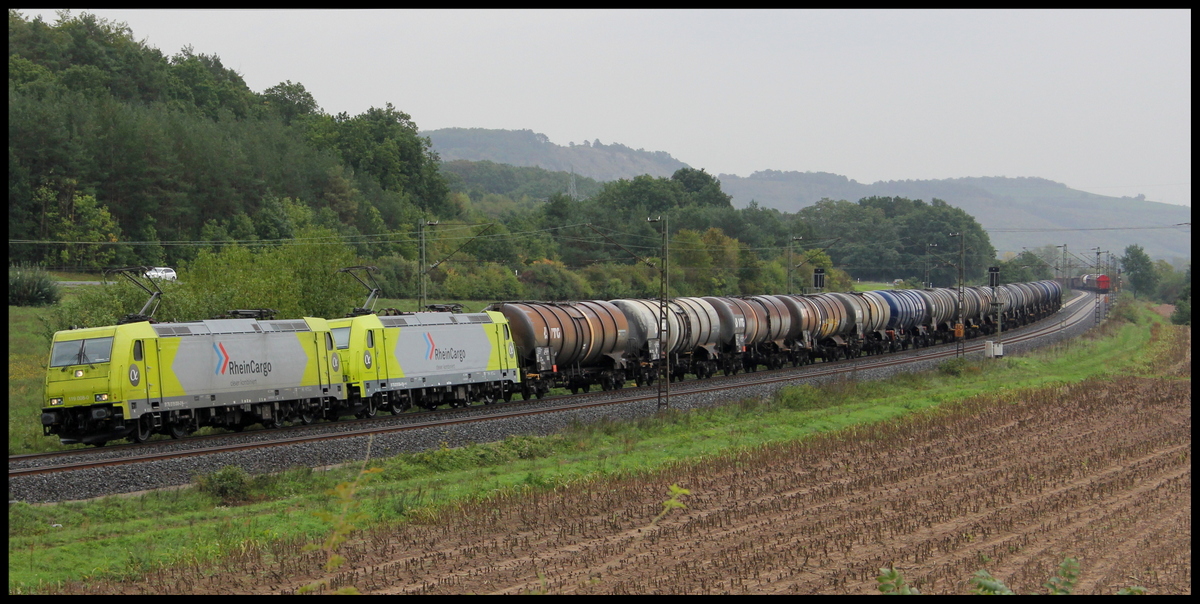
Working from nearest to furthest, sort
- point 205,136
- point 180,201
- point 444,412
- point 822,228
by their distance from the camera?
point 444,412 < point 180,201 < point 205,136 < point 822,228

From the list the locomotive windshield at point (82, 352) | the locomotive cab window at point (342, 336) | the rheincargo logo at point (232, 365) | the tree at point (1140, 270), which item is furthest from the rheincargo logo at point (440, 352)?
the tree at point (1140, 270)

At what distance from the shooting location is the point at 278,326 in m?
30.1

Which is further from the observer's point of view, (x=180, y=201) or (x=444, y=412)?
(x=180, y=201)

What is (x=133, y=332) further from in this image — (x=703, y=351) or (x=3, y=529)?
(x=703, y=351)

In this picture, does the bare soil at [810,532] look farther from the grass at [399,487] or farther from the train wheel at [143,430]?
the train wheel at [143,430]

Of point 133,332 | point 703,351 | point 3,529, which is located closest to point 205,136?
point 703,351

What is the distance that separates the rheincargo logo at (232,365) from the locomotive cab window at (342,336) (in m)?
3.27

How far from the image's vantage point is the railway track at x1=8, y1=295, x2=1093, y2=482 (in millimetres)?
23203

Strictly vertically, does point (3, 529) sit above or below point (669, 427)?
above

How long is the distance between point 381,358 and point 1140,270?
148 meters

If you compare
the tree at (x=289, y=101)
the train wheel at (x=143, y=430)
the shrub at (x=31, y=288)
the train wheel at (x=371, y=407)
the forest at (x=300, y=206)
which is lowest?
the train wheel at (x=371, y=407)

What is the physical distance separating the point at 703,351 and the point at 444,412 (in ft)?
49.2

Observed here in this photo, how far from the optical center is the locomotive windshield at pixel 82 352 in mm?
25594

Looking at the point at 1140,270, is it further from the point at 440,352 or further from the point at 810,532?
the point at 810,532
